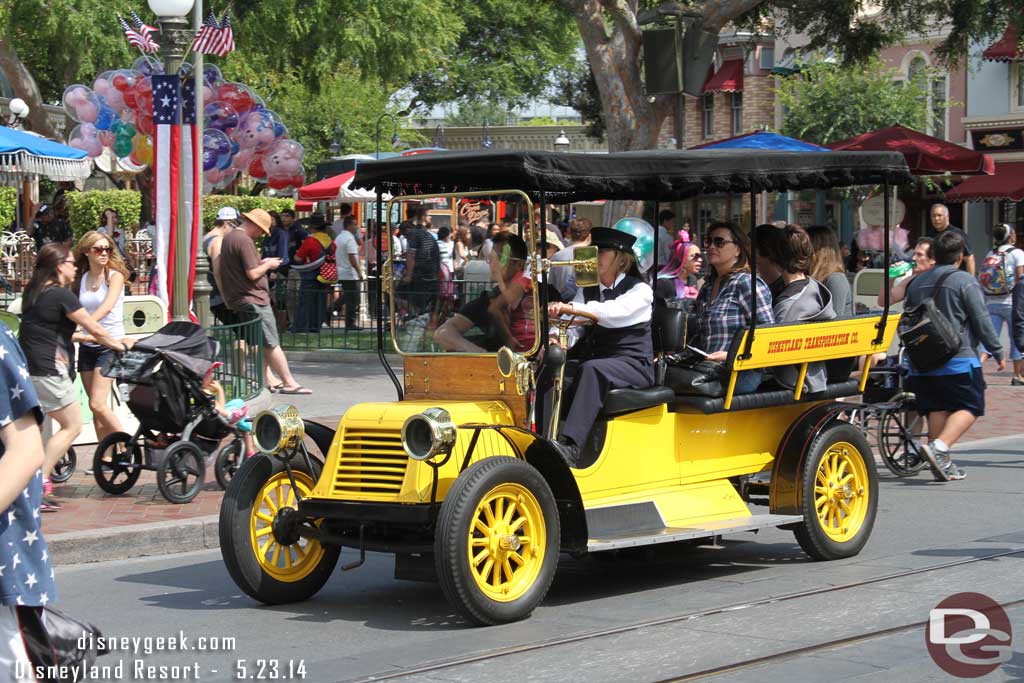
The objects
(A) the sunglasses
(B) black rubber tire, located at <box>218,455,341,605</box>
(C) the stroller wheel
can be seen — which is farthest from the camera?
(C) the stroller wheel

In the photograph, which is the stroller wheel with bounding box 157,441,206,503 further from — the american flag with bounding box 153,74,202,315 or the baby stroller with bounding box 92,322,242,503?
the american flag with bounding box 153,74,202,315

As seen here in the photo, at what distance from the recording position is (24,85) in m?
30.4

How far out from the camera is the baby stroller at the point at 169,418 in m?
9.88

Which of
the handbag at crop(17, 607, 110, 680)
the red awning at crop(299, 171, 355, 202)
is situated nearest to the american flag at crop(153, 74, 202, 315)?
the handbag at crop(17, 607, 110, 680)

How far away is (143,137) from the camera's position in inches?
877

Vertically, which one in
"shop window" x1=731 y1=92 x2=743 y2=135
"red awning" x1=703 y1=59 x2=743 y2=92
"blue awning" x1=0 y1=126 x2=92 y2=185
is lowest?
"blue awning" x1=0 y1=126 x2=92 y2=185

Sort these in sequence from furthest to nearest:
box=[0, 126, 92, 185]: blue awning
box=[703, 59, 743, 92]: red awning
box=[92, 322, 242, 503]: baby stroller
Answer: box=[703, 59, 743, 92]: red awning
box=[0, 126, 92, 185]: blue awning
box=[92, 322, 242, 503]: baby stroller

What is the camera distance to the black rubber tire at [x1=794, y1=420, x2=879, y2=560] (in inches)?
313

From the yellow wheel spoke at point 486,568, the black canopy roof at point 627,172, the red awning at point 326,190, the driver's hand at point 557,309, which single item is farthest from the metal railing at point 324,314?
the yellow wheel spoke at point 486,568

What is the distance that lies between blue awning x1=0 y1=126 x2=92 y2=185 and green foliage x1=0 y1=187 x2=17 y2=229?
11.5 meters

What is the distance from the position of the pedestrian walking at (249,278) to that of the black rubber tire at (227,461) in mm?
4389

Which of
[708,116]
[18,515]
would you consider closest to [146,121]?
[18,515]

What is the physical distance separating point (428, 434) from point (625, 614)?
1.26 m

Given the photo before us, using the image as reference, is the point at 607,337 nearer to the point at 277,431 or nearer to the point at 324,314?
the point at 277,431
